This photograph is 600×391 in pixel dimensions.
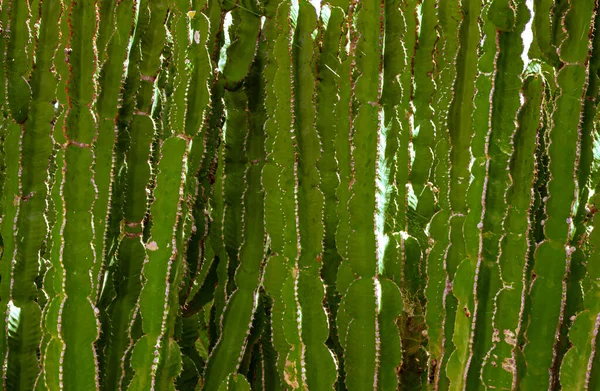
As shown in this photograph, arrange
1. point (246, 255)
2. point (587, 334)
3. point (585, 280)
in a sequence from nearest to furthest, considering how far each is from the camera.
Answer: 1. point (587, 334)
2. point (585, 280)
3. point (246, 255)

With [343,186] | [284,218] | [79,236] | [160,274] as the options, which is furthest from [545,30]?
[79,236]

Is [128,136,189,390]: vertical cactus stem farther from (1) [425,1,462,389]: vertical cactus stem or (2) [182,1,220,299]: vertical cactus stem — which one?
(1) [425,1,462,389]: vertical cactus stem

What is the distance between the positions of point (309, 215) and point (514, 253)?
399mm

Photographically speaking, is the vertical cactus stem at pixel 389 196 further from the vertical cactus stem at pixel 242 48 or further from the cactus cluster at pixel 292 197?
the vertical cactus stem at pixel 242 48

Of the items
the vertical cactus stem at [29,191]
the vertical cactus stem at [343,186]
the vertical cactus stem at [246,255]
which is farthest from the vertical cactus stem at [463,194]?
the vertical cactus stem at [29,191]

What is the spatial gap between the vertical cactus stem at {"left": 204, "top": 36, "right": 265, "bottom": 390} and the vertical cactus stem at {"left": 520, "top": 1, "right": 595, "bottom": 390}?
557 millimetres

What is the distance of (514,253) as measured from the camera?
48.9 inches

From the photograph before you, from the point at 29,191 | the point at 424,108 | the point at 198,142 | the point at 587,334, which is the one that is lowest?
the point at 587,334

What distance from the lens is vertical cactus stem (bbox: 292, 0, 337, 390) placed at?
4.33ft

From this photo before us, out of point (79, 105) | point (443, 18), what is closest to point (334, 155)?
point (443, 18)

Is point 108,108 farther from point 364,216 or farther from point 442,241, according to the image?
point 442,241

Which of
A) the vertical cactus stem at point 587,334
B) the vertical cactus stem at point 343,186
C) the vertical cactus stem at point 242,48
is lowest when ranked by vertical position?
the vertical cactus stem at point 587,334

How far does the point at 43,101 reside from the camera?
1486 millimetres

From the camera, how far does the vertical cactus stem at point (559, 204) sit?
1203mm
